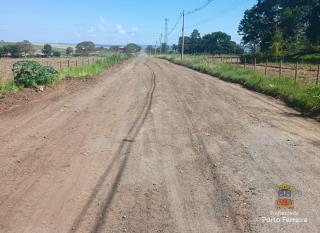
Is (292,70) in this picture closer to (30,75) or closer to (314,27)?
(30,75)

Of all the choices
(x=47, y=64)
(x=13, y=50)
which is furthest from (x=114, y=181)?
(x=13, y=50)

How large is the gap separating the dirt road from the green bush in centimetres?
536

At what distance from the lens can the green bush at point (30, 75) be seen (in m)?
19.7

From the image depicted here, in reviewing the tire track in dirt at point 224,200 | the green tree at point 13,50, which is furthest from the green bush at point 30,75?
the green tree at point 13,50

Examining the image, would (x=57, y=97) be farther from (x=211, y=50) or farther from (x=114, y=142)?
(x=211, y=50)

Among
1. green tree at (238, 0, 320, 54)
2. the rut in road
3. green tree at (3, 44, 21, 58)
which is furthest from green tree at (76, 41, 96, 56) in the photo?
the rut in road

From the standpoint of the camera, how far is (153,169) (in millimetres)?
8039

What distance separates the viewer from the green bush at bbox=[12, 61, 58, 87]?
19.7m

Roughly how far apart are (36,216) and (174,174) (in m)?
2.67

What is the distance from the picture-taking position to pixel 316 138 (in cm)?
1093

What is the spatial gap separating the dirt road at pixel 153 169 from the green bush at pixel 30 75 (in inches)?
211

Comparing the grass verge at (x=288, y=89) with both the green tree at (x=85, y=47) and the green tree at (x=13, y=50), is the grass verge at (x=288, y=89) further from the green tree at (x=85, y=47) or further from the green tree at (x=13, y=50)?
the green tree at (x=85, y=47)

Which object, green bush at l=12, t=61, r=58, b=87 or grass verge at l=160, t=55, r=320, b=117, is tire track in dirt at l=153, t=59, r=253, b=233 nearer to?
grass verge at l=160, t=55, r=320, b=117

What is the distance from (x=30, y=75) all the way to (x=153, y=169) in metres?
13.6
